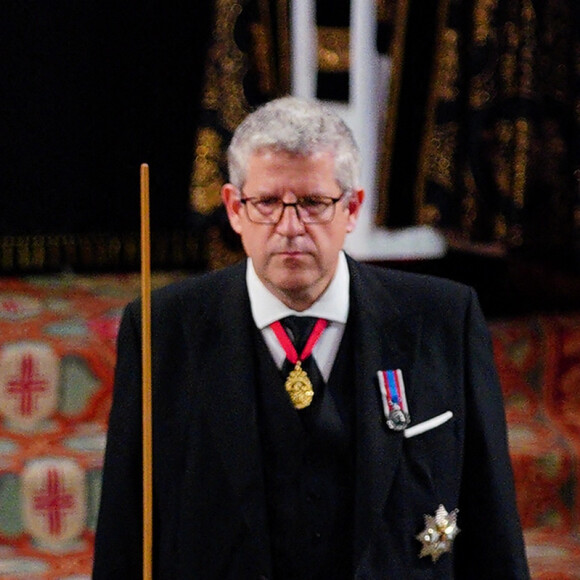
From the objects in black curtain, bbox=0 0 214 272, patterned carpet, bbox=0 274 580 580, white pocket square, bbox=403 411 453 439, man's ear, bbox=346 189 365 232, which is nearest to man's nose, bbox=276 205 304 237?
man's ear, bbox=346 189 365 232

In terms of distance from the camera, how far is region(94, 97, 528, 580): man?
1.84 metres

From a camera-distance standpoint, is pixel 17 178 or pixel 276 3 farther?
pixel 17 178

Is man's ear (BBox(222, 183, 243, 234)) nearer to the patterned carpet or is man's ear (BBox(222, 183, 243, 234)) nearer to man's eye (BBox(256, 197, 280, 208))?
man's eye (BBox(256, 197, 280, 208))

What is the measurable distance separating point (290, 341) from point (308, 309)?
2.4 inches

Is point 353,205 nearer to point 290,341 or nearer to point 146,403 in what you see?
point 290,341

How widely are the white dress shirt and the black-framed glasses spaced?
16cm

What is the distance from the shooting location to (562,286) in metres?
4.77

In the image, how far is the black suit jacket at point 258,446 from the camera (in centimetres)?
187

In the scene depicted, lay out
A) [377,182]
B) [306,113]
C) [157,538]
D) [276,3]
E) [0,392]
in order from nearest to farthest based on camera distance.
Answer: [306,113]
[157,538]
[0,392]
[276,3]
[377,182]

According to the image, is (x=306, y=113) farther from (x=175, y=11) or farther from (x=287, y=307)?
(x=175, y=11)

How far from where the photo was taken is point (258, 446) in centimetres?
187

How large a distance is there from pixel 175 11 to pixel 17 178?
0.96 metres

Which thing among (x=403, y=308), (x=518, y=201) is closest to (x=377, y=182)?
(x=518, y=201)

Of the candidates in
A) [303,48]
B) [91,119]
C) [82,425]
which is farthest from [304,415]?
[91,119]
